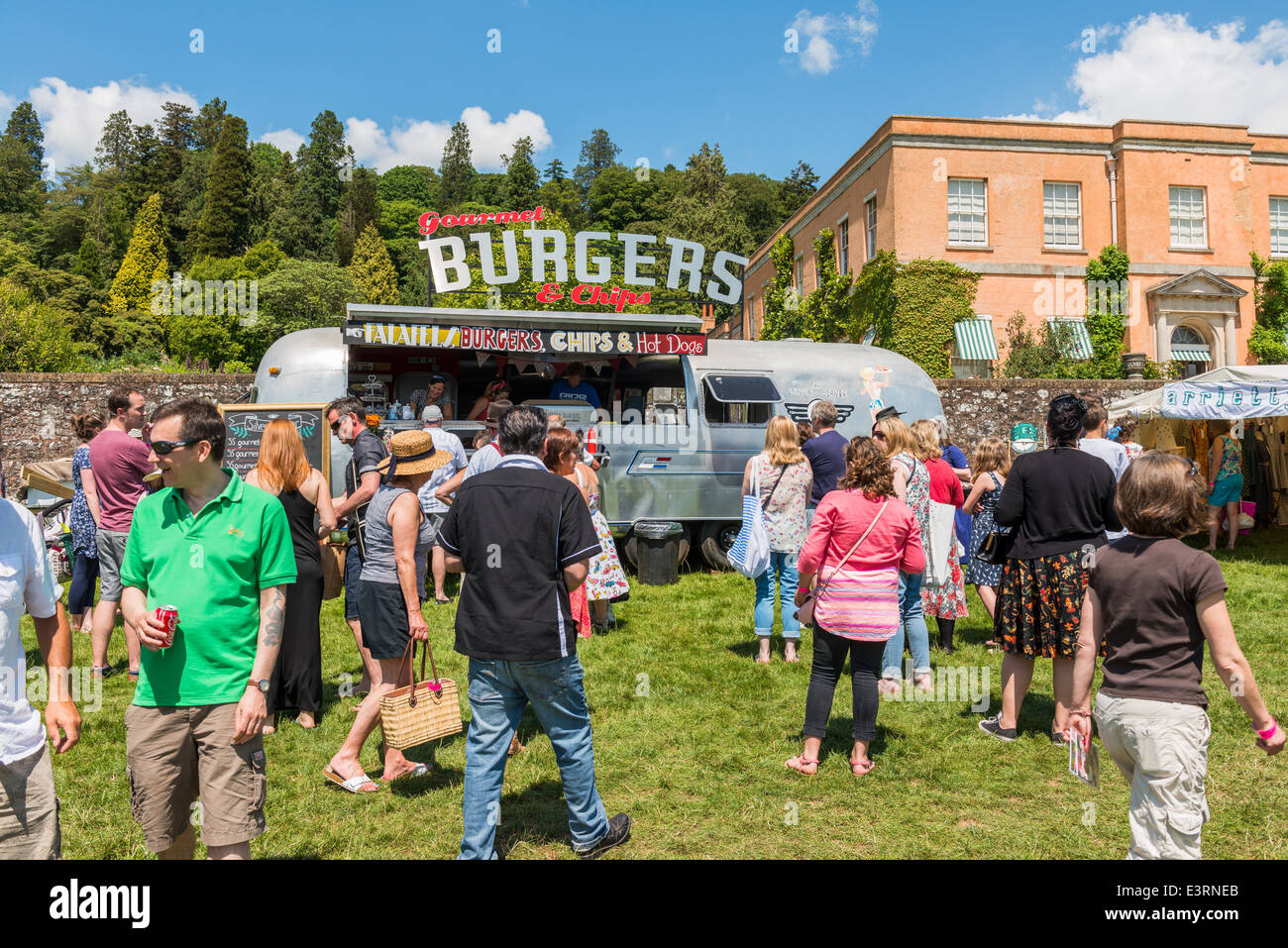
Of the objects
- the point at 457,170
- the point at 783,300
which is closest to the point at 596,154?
the point at 457,170

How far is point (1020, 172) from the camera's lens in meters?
26.5

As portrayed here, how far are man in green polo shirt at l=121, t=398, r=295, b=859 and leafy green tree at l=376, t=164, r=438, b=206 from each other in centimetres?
10065

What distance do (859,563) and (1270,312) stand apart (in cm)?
3019

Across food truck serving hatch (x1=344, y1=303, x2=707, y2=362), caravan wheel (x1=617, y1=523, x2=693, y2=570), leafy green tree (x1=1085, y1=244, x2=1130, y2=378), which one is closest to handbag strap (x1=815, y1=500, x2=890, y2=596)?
caravan wheel (x1=617, y1=523, x2=693, y2=570)

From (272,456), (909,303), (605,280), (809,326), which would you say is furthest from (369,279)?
(272,456)

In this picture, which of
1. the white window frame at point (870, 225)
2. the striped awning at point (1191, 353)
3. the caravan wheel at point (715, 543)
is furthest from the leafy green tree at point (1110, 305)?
the caravan wheel at point (715, 543)

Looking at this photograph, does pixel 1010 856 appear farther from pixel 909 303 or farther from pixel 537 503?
pixel 909 303

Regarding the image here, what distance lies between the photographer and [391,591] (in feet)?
15.9

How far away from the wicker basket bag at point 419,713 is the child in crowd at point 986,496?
165 inches

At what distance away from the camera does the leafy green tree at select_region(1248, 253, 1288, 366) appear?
27.0 meters

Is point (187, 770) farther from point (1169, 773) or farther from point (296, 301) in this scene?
point (296, 301)
